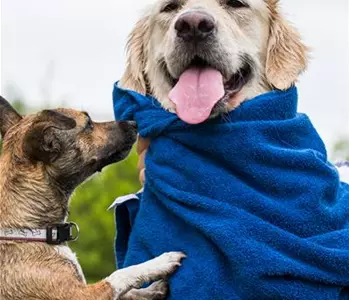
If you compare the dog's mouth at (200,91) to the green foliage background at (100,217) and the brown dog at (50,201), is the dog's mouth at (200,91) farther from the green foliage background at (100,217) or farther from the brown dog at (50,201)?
the green foliage background at (100,217)

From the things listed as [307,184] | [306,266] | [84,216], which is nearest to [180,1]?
[307,184]

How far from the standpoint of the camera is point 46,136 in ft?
20.9

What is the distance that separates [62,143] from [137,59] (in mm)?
804

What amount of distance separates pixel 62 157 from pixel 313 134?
1.76 m

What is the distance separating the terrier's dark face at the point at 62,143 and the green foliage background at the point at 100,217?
3580cm

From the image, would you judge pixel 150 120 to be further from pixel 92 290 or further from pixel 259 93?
pixel 92 290

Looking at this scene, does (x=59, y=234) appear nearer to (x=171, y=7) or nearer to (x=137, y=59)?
(x=137, y=59)

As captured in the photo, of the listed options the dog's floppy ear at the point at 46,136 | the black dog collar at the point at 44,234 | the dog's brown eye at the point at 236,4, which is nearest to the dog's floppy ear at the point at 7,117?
the dog's floppy ear at the point at 46,136

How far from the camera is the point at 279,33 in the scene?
6.05 metres

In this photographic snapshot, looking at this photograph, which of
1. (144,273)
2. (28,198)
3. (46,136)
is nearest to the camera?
(144,273)

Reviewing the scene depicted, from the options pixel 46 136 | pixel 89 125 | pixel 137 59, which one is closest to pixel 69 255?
pixel 46 136

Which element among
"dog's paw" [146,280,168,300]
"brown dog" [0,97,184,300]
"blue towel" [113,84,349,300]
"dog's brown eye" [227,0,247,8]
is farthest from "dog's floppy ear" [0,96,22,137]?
"dog's brown eye" [227,0,247,8]

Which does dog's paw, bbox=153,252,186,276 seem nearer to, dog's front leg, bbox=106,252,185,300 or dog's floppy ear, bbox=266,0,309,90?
dog's front leg, bbox=106,252,185,300

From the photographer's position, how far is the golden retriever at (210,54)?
18.3ft
